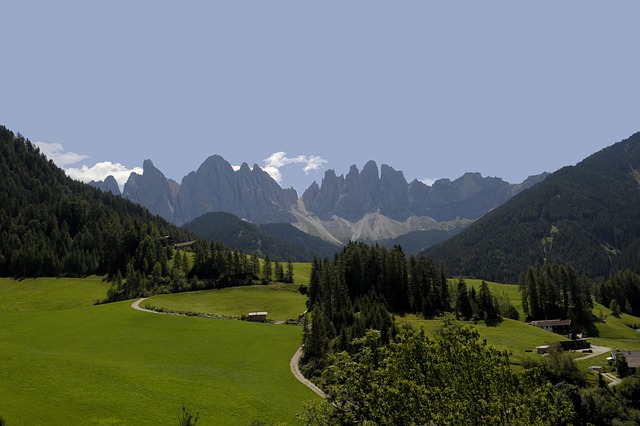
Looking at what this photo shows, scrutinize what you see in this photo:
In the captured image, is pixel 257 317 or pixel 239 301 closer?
pixel 257 317

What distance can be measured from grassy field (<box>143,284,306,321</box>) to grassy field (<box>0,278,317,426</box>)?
1704cm

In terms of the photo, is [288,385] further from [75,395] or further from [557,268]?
[557,268]

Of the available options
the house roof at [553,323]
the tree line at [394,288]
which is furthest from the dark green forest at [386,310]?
the house roof at [553,323]

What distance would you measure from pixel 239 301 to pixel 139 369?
3074 inches

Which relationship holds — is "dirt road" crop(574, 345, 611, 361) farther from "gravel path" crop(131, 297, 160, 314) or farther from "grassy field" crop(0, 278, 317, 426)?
"gravel path" crop(131, 297, 160, 314)

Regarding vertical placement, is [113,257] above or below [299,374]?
above

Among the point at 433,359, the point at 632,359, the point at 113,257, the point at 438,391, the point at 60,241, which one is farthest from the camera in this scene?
the point at 60,241

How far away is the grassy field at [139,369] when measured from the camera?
152 feet

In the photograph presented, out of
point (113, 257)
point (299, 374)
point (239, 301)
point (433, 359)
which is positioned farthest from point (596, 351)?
point (113, 257)

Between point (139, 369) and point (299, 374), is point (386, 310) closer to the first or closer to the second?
point (299, 374)

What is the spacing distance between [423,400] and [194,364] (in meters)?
53.4

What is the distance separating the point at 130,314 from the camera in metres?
104

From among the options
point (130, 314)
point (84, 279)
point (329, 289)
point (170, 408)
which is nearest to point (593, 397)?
point (170, 408)

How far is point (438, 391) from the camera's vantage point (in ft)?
86.0
